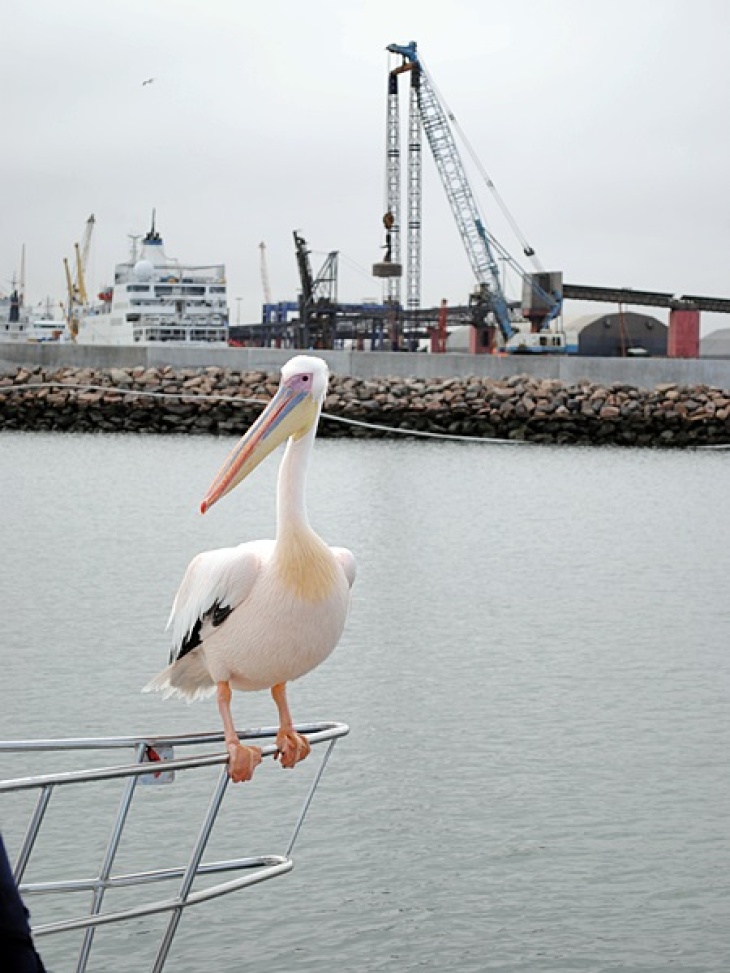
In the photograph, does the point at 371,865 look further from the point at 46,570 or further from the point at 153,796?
the point at 46,570

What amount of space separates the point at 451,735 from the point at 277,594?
6956 mm

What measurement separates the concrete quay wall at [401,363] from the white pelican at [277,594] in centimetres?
4344

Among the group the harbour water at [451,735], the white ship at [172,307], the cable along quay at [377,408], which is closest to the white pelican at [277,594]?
the harbour water at [451,735]

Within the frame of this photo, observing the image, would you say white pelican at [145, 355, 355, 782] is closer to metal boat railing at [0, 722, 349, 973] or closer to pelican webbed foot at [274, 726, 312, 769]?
pelican webbed foot at [274, 726, 312, 769]

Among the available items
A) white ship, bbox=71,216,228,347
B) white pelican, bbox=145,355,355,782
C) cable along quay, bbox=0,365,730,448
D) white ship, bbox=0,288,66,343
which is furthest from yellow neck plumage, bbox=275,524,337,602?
white ship, bbox=0,288,66,343

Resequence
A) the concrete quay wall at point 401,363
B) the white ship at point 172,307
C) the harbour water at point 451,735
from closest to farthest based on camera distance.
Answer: the harbour water at point 451,735 < the concrete quay wall at point 401,363 < the white ship at point 172,307

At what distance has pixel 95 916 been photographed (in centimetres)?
355

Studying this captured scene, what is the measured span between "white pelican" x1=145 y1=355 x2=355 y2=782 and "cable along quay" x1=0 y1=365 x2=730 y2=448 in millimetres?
38417

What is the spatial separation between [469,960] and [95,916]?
3.50 meters

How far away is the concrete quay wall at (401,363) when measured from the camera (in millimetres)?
47625

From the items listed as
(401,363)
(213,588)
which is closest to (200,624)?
(213,588)

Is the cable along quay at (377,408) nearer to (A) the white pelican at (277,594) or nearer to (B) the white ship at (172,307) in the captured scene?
(B) the white ship at (172,307)

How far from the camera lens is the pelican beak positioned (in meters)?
3.54

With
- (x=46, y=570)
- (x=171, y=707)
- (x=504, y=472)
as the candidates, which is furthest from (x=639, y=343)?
(x=171, y=707)
